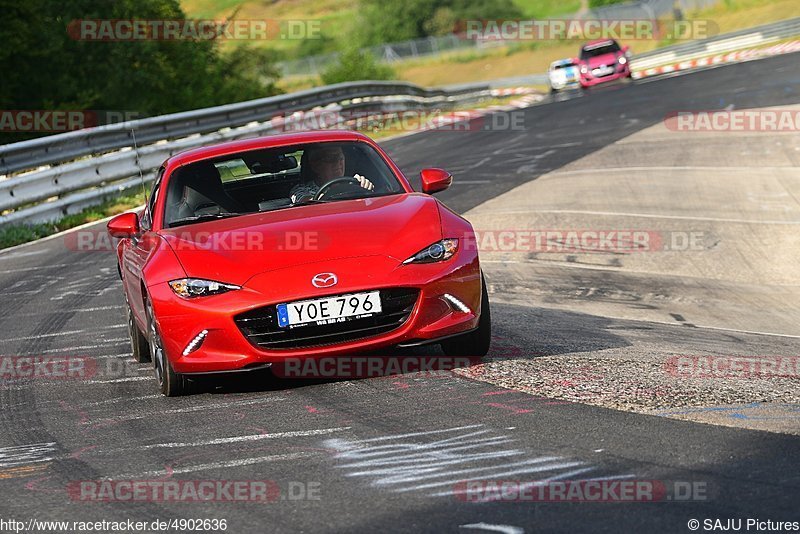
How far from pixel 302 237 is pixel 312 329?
0.64 meters

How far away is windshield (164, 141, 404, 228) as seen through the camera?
7.82 meters

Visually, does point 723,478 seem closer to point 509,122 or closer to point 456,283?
point 456,283

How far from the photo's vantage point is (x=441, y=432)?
5453mm

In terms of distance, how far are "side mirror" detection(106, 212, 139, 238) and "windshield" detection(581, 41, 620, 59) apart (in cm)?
3523

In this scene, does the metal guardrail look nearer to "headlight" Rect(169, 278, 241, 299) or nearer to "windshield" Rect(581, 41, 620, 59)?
"headlight" Rect(169, 278, 241, 299)

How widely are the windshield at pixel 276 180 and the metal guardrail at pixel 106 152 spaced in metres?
9.80

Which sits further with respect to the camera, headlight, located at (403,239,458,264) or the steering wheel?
the steering wheel

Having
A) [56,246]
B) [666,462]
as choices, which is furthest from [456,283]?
[56,246]

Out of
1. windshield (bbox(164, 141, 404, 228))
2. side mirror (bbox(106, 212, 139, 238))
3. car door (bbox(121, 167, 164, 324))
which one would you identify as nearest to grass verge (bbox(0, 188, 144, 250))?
car door (bbox(121, 167, 164, 324))

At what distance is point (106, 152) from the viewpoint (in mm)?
20172

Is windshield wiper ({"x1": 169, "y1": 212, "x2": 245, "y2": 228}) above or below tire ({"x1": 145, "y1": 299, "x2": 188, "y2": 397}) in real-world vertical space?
above

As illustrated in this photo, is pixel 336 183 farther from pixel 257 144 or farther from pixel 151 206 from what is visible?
pixel 151 206

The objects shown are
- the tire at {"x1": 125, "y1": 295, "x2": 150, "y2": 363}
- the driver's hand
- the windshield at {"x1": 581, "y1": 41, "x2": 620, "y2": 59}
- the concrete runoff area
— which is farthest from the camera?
the windshield at {"x1": 581, "y1": 41, "x2": 620, "y2": 59}

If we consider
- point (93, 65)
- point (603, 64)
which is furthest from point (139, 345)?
point (603, 64)
